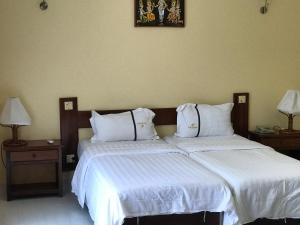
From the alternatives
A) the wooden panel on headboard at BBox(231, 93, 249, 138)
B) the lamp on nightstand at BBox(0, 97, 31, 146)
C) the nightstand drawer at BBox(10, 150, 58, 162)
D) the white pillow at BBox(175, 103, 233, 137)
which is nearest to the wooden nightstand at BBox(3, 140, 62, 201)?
the nightstand drawer at BBox(10, 150, 58, 162)

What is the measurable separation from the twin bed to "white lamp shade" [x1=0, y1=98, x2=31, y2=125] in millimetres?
637

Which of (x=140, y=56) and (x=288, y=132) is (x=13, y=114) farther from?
(x=288, y=132)

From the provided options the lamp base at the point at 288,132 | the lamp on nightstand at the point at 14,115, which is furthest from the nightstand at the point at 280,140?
the lamp on nightstand at the point at 14,115

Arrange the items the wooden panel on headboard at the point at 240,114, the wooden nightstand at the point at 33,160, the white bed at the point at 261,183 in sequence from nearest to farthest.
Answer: the white bed at the point at 261,183 → the wooden nightstand at the point at 33,160 → the wooden panel on headboard at the point at 240,114

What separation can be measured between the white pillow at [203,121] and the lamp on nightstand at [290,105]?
60cm

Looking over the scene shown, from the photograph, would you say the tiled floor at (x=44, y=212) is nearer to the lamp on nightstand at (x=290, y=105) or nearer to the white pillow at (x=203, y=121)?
the white pillow at (x=203, y=121)

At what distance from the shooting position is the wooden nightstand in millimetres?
4027

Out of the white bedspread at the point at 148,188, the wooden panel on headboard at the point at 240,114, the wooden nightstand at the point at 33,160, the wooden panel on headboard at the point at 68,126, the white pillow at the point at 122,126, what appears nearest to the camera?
the white bedspread at the point at 148,188

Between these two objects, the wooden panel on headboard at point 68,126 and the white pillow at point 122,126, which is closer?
the white pillow at point 122,126

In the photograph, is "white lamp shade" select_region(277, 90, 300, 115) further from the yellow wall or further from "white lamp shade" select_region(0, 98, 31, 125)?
"white lamp shade" select_region(0, 98, 31, 125)

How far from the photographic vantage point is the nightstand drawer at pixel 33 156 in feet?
13.2

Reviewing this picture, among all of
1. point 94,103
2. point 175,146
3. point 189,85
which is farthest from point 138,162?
point 189,85

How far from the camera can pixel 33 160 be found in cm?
406

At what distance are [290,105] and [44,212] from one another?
8.57 ft
